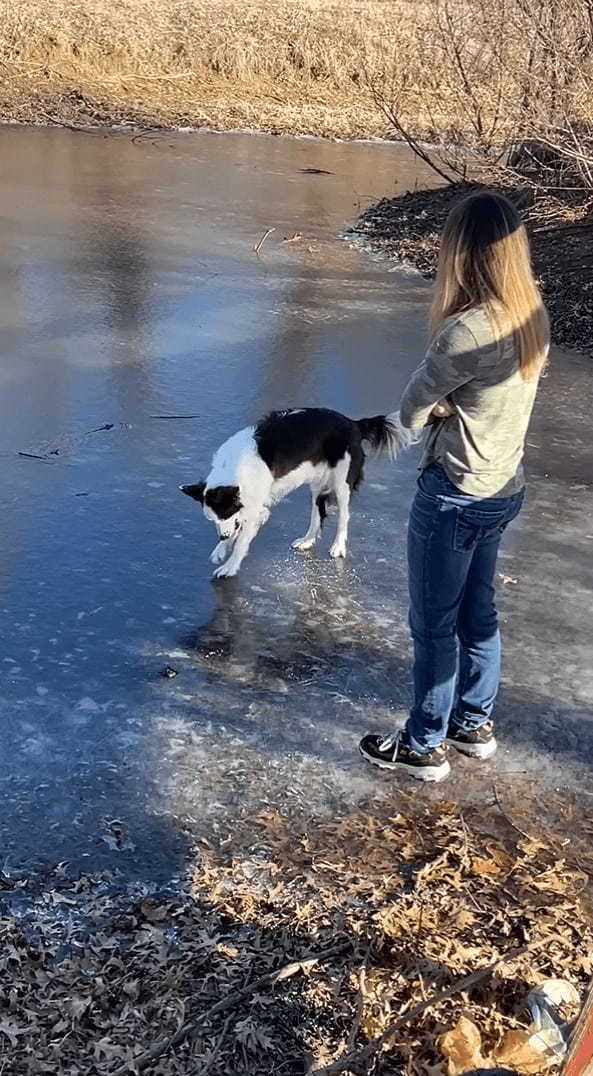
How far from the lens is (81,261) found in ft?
39.4

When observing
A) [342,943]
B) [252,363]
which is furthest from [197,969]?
[252,363]

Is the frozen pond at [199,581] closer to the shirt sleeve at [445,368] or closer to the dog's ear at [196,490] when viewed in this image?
the dog's ear at [196,490]

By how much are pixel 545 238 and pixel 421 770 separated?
10177 millimetres

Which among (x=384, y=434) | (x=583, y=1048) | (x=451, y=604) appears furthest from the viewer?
(x=384, y=434)

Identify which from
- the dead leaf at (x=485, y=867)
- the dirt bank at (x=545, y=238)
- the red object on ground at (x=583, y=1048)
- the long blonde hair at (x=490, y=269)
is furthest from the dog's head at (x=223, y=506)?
the dirt bank at (x=545, y=238)

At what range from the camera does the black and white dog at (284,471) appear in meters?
5.82

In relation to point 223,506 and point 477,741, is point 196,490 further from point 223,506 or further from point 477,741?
point 477,741

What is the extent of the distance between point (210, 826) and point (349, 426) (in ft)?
9.25

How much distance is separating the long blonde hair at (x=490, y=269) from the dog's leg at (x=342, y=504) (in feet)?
8.29

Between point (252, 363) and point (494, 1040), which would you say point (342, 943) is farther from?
point (252, 363)

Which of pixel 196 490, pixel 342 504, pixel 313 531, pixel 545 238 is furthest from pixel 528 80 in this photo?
pixel 196 490

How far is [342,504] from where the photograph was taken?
629 cm

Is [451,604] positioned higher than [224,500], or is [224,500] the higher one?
[451,604]

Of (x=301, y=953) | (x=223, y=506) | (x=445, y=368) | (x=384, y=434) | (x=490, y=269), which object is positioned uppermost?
(x=490, y=269)
